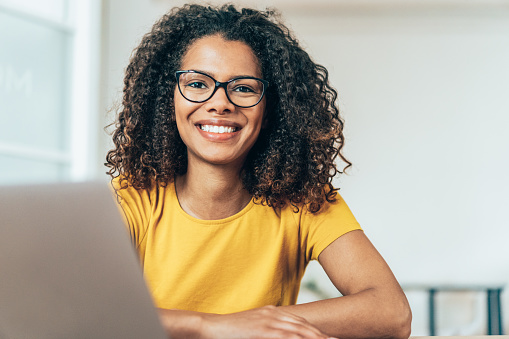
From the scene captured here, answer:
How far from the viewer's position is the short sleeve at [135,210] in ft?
4.70

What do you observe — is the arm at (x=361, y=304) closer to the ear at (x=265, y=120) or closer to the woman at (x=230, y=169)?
the woman at (x=230, y=169)

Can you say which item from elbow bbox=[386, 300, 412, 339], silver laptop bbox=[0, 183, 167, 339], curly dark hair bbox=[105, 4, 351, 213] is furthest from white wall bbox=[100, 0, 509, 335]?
silver laptop bbox=[0, 183, 167, 339]

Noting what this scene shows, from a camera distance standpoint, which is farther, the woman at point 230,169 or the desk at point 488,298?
the desk at point 488,298

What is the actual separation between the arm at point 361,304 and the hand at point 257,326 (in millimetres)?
86

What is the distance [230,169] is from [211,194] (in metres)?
0.09

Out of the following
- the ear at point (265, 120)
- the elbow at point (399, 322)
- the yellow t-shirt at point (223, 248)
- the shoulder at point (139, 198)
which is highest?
the ear at point (265, 120)

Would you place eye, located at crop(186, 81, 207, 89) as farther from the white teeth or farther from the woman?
the white teeth

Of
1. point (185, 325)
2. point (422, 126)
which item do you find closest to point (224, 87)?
point (185, 325)

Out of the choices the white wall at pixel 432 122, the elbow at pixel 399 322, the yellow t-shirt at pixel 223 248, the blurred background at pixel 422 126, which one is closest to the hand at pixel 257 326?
the elbow at pixel 399 322

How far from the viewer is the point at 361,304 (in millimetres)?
1212

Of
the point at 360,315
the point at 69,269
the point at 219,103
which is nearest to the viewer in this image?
the point at 69,269

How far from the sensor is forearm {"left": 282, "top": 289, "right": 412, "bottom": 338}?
1171mm

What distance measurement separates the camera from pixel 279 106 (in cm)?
157

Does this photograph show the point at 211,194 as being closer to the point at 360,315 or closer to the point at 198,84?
the point at 198,84
